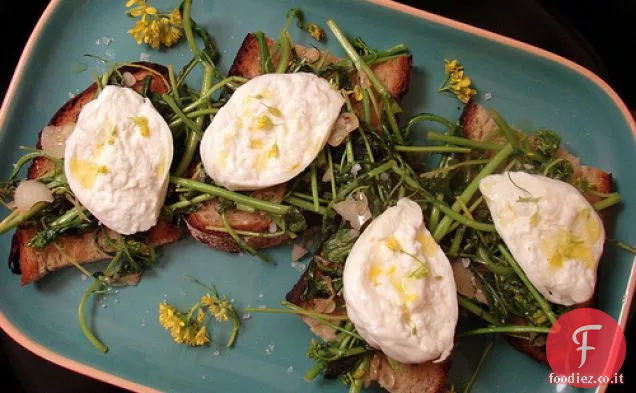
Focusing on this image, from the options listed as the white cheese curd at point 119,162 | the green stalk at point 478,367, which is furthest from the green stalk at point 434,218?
the white cheese curd at point 119,162

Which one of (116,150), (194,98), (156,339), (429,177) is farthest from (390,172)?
(156,339)

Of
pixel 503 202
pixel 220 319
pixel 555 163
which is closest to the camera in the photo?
pixel 503 202

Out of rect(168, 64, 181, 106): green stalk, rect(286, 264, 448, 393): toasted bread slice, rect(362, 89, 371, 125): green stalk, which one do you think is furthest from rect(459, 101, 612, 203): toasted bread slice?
rect(168, 64, 181, 106): green stalk

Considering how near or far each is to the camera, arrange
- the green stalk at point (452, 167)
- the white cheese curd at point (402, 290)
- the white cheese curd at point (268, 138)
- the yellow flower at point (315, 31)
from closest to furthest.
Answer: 1. the white cheese curd at point (402, 290)
2. the white cheese curd at point (268, 138)
3. the green stalk at point (452, 167)
4. the yellow flower at point (315, 31)

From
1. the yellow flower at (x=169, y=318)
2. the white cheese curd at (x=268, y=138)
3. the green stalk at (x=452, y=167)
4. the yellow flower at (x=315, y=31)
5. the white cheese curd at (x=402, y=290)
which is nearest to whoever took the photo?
the white cheese curd at (x=402, y=290)

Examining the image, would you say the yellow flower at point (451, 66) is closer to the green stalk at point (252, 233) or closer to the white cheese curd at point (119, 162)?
the green stalk at point (252, 233)

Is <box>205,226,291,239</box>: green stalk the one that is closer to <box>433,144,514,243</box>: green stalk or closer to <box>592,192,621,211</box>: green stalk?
<box>433,144,514,243</box>: green stalk

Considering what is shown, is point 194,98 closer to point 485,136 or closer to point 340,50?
point 340,50
